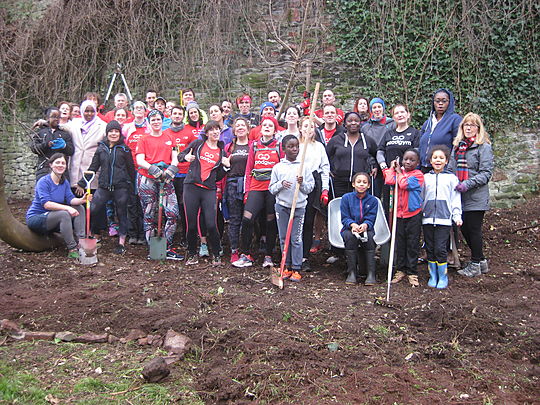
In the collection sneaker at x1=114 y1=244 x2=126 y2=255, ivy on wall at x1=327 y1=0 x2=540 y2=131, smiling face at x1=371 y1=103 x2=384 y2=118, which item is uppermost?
ivy on wall at x1=327 y1=0 x2=540 y2=131

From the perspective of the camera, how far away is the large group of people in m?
5.93

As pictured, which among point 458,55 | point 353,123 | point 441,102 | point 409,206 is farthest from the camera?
point 458,55

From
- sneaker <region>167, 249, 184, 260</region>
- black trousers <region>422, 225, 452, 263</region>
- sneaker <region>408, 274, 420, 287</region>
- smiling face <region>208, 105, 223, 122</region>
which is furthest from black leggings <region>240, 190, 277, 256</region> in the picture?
black trousers <region>422, 225, 452, 263</region>

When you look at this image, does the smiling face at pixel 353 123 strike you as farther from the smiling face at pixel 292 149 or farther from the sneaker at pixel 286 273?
the sneaker at pixel 286 273

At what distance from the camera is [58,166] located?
22.3 ft

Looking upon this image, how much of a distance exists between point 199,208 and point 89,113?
247 centimetres

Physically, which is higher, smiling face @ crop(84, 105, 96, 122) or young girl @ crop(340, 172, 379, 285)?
smiling face @ crop(84, 105, 96, 122)

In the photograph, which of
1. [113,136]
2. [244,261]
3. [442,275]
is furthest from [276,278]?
[113,136]

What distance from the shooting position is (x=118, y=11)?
10922mm

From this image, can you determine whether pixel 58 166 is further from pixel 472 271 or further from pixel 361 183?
pixel 472 271

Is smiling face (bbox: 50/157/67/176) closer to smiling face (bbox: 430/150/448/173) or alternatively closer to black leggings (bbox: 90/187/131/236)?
black leggings (bbox: 90/187/131/236)

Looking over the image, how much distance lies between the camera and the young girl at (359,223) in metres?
5.93

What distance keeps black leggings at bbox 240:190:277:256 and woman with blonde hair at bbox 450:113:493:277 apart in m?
2.22

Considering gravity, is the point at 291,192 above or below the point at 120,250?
above
